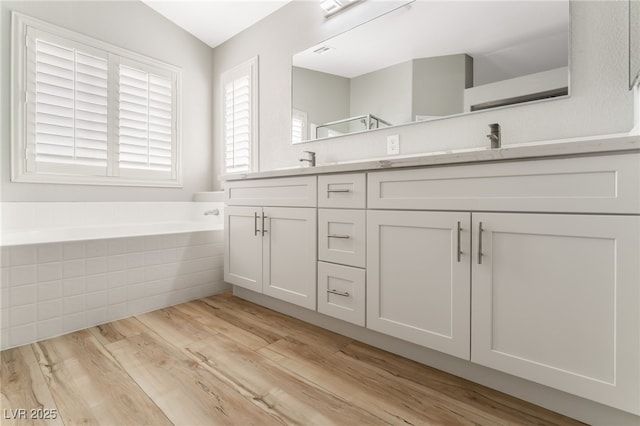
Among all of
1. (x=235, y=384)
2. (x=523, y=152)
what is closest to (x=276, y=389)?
(x=235, y=384)

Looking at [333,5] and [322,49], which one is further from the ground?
[333,5]

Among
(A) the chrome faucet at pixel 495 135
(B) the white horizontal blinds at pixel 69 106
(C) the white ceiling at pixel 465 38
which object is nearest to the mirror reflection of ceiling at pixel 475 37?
(C) the white ceiling at pixel 465 38

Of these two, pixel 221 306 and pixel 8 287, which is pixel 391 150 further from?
pixel 8 287

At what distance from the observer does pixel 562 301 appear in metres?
0.99

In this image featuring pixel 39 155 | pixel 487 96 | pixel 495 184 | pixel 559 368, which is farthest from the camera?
pixel 39 155

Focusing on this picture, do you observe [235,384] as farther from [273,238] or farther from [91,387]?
[273,238]

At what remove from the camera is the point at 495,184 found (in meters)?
1.12

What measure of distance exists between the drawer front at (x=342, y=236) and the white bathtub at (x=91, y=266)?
1198mm

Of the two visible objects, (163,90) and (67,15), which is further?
(163,90)

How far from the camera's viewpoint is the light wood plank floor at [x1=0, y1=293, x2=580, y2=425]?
106 centimetres

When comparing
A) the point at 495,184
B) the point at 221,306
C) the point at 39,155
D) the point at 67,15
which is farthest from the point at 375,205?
the point at 67,15

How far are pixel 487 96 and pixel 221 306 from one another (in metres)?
2.12

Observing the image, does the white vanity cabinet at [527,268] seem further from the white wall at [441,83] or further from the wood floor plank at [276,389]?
the white wall at [441,83]

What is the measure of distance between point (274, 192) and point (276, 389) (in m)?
1.12
